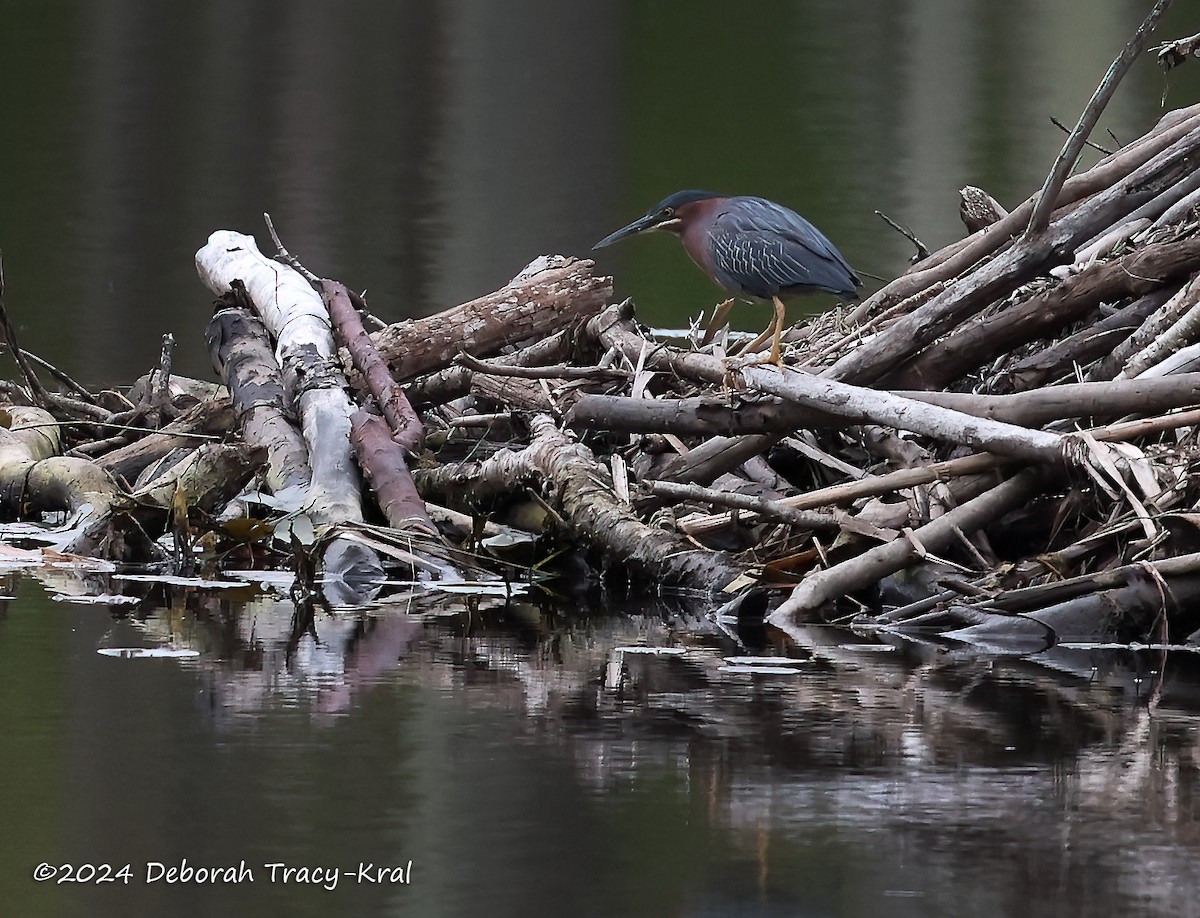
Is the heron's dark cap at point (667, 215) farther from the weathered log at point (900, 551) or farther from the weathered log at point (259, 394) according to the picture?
the weathered log at point (900, 551)

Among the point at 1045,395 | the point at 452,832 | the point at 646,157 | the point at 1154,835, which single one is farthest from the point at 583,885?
the point at 646,157

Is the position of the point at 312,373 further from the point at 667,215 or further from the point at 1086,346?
the point at 1086,346

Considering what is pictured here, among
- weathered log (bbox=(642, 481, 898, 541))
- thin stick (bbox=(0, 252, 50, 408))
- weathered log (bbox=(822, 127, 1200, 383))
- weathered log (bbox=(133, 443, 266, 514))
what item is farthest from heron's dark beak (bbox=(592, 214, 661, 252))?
thin stick (bbox=(0, 252, 50, 408))

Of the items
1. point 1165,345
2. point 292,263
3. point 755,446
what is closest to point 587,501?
point 755,446

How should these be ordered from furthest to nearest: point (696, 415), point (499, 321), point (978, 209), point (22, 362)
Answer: point (978, 209) → point (22, 362) → point (499, 321) → point (696, 415)

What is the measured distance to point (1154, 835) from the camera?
14.5 feet

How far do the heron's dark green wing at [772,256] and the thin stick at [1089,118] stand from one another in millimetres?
808

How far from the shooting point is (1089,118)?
22.5ft

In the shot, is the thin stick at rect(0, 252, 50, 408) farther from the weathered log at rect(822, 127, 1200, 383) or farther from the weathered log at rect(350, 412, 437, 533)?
the weathered log at rect(822, 127, 1200, 383)

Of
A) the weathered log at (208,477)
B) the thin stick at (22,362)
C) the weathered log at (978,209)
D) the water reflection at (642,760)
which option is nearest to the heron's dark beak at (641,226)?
the weathered log at (208,477)

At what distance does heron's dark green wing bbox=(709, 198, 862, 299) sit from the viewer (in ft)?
25.4

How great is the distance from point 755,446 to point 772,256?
0.70 m

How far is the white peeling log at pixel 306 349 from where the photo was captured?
8.16 metres

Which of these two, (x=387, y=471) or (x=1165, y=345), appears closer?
(x=1165, y=345)
